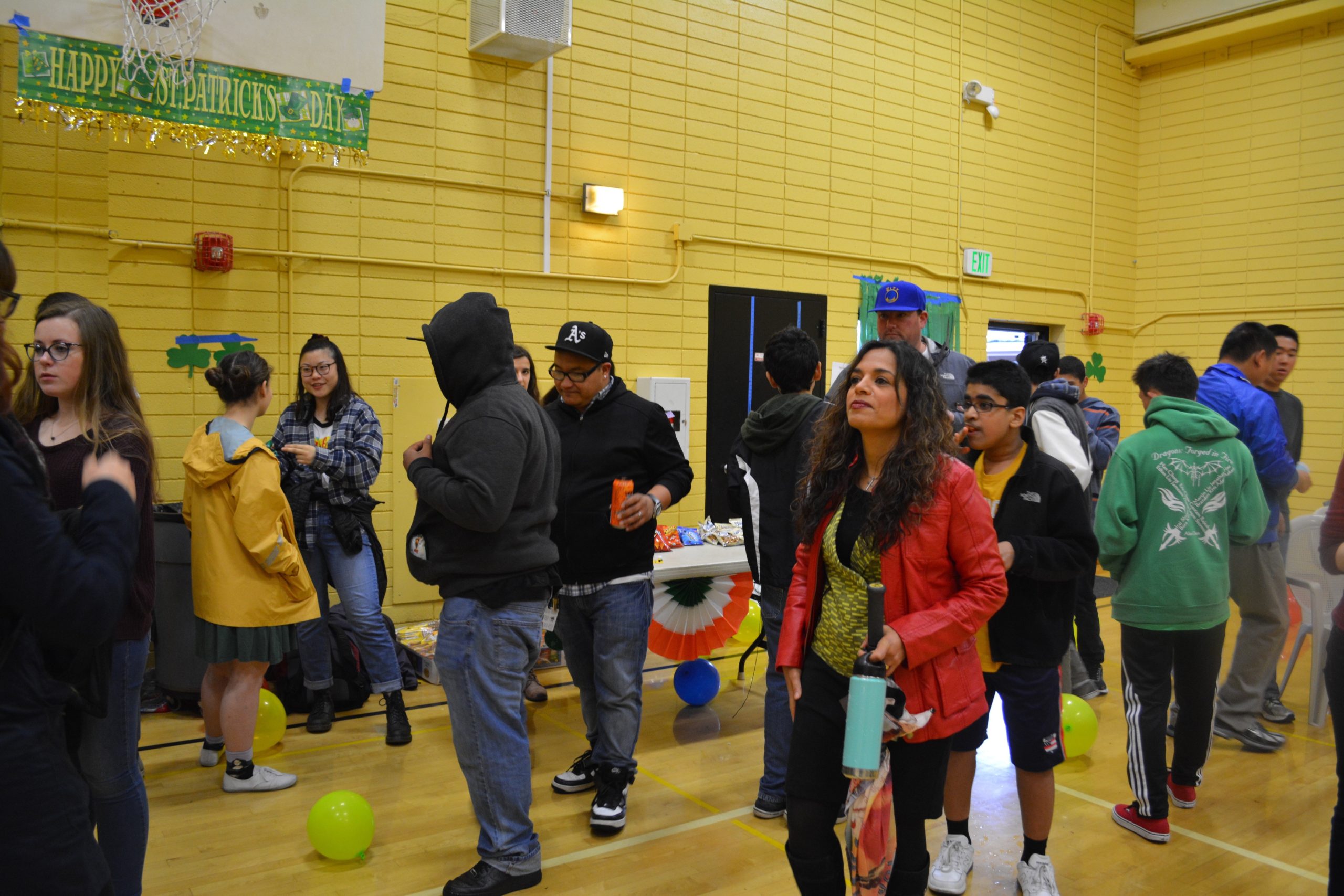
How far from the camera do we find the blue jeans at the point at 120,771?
2.21 metres

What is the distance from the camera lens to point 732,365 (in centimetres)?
760

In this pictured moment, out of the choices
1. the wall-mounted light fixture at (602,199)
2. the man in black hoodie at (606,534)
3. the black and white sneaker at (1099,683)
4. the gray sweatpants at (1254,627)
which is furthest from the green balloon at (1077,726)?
the wall-mounted light fixture at (602,199)

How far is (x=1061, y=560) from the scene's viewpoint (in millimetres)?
2732

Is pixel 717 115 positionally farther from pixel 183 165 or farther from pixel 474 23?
pixel 183 165

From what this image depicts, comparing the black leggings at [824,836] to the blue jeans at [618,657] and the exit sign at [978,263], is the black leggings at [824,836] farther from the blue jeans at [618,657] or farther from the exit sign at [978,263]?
the exit sign at [978,263]

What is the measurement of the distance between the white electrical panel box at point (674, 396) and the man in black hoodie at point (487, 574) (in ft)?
13.4

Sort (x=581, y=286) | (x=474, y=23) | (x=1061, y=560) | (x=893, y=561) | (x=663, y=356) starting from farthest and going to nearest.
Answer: (x=663, y=356) → (x=581, y=286) → (x=474, y=23) → (x=1061, y=560) → (x=893, y=561)

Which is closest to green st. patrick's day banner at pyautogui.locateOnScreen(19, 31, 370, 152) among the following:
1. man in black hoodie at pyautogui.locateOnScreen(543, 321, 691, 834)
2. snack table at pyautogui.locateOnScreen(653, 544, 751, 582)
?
man in black hoodie at pyautogui.locateOnScreen(543, 321, 691, 834)

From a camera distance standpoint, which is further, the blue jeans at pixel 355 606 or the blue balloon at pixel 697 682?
the blue balloon at pixel 697 682

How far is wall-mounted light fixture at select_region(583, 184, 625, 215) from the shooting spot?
21.8 feet

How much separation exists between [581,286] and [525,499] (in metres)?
4.16

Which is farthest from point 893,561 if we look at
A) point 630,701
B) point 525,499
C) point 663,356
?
point 663,356

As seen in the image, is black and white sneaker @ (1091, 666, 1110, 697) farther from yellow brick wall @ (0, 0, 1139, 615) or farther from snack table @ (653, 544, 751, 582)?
yellow brick wall @ (0, 0, 1139, 615)

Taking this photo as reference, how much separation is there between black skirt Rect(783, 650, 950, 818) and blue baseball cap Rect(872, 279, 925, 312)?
1.90 m
